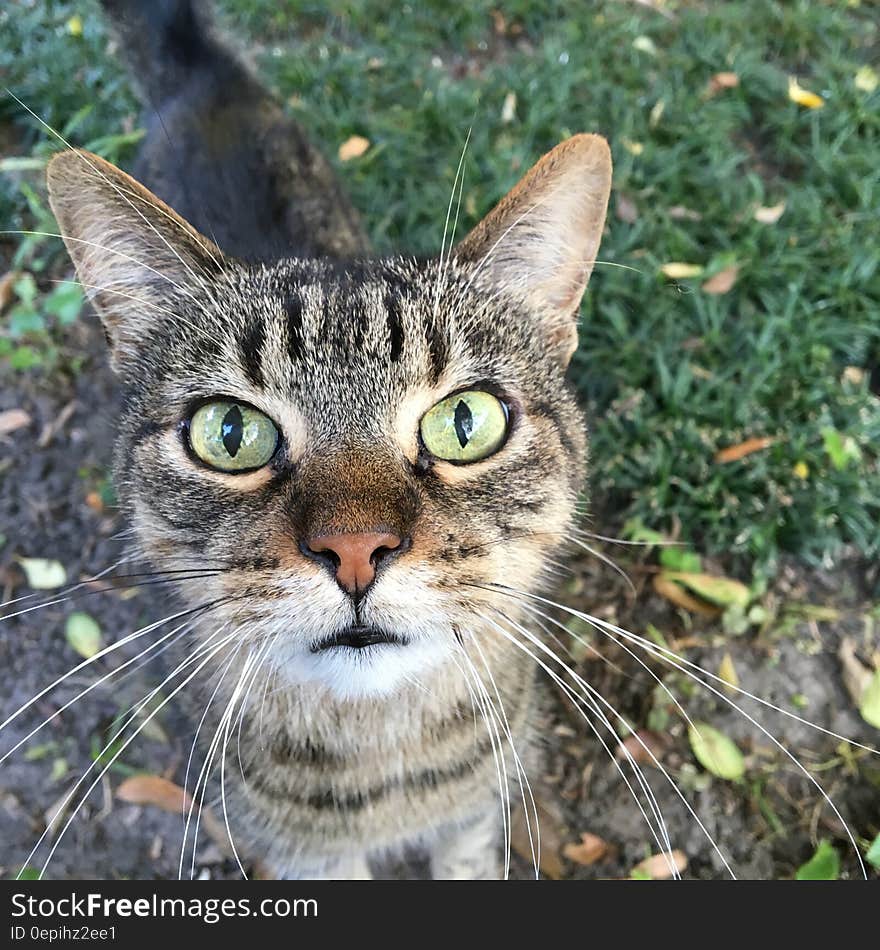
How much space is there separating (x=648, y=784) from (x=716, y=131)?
2.59 metres

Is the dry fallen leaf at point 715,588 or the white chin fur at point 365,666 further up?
the white chin fur at point 365,666

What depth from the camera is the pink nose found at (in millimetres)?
1134

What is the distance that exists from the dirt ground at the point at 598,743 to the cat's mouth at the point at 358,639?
874mm

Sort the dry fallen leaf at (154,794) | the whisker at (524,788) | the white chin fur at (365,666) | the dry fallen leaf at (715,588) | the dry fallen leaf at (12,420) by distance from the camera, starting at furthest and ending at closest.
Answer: the dry fallen leaf at (12,420) < the dry fallen leaf at (715,588) < the dry fallen leaf at (154,794) < the whisker at (524,788) < the white chin fur at (365,666)

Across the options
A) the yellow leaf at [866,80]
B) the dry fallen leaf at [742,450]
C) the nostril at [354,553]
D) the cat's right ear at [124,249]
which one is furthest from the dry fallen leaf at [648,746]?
the yellow leaf at [866,80]

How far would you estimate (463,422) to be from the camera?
1373mm

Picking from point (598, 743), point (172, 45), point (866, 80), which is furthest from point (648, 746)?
point (866, 80)

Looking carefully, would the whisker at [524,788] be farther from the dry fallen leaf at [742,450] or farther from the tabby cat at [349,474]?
the dry fallen leaf at [742,450]

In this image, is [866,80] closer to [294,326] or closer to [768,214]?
[768,214]

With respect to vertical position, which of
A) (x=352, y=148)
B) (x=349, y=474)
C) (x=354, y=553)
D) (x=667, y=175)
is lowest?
(x=354, y=553)

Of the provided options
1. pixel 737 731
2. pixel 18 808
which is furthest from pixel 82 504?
pixel 737 731

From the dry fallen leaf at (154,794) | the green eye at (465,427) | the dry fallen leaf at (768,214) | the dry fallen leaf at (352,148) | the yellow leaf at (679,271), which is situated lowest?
the dry fallen leaf at (154,794)

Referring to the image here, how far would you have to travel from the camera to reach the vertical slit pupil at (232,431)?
1.34m

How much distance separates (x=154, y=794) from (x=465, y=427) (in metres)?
1.56
